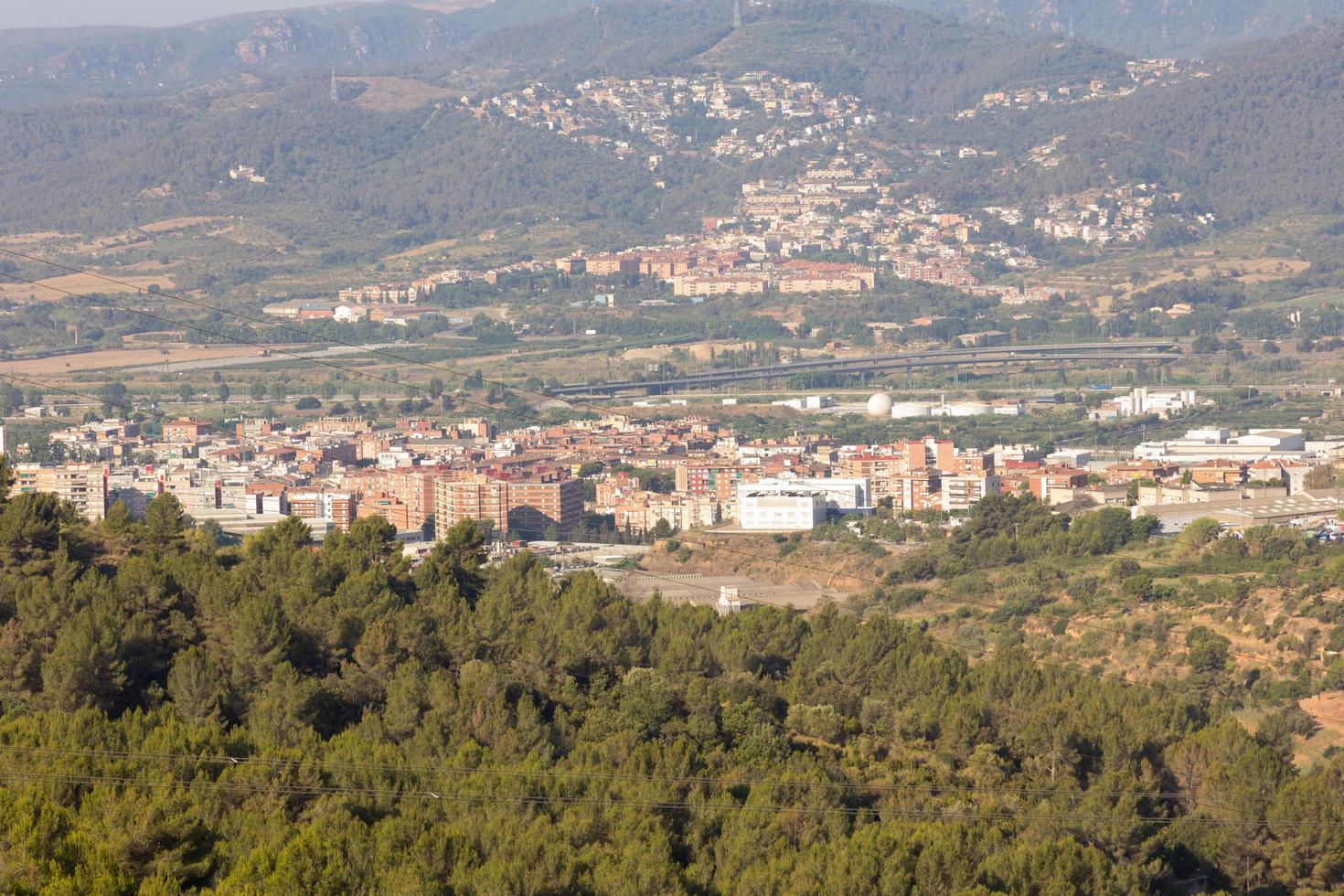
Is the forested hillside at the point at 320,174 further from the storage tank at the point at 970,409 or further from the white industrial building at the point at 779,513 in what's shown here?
the white industrial building at the point at 779,513

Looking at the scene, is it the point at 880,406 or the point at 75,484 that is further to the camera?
the point at 880,406

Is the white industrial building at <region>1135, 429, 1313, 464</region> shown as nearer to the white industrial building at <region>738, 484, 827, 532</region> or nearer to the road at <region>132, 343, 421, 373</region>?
the white industrial building at <region>738, 484, 827, 532</region>

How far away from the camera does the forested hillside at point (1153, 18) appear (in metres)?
161

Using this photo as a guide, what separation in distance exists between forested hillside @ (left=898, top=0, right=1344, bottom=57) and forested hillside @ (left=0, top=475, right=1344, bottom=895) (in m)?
140

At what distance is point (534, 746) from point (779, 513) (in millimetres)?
21504

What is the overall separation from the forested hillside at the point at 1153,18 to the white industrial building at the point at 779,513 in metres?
122

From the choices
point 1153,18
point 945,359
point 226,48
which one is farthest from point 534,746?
point 1153,18

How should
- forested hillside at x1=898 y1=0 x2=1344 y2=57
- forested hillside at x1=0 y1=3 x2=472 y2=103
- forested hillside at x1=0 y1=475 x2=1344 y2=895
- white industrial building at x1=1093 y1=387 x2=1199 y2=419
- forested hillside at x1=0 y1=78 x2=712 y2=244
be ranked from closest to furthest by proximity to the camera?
forested hillside at x1=0 y1=475 x2=1344 y2=895 → white industrial building at x1=1093 y1=387 x2=1199 y2=419 → forested hillside at x1=0 y1=78 x2=712 y2=244 → forested hillside at x1=0 y1=3 x2=472 y2=103 → forested hillside at x1=898 y1=0 x2=1344 y2=57

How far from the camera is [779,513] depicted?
122 feet

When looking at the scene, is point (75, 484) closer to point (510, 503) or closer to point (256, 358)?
point (510, 503)

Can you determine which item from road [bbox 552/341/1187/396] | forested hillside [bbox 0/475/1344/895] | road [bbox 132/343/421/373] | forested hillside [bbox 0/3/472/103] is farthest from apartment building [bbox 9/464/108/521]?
forested hillside [bbox 0/3/472/103]

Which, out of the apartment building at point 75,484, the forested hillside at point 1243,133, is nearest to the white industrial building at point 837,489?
the apartment building at point 75,484

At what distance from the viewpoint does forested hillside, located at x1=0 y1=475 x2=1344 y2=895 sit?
12.9 meters

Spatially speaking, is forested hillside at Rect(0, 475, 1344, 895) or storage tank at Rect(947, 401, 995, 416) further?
storage tank at Rect(947, 401, 995, 416)
